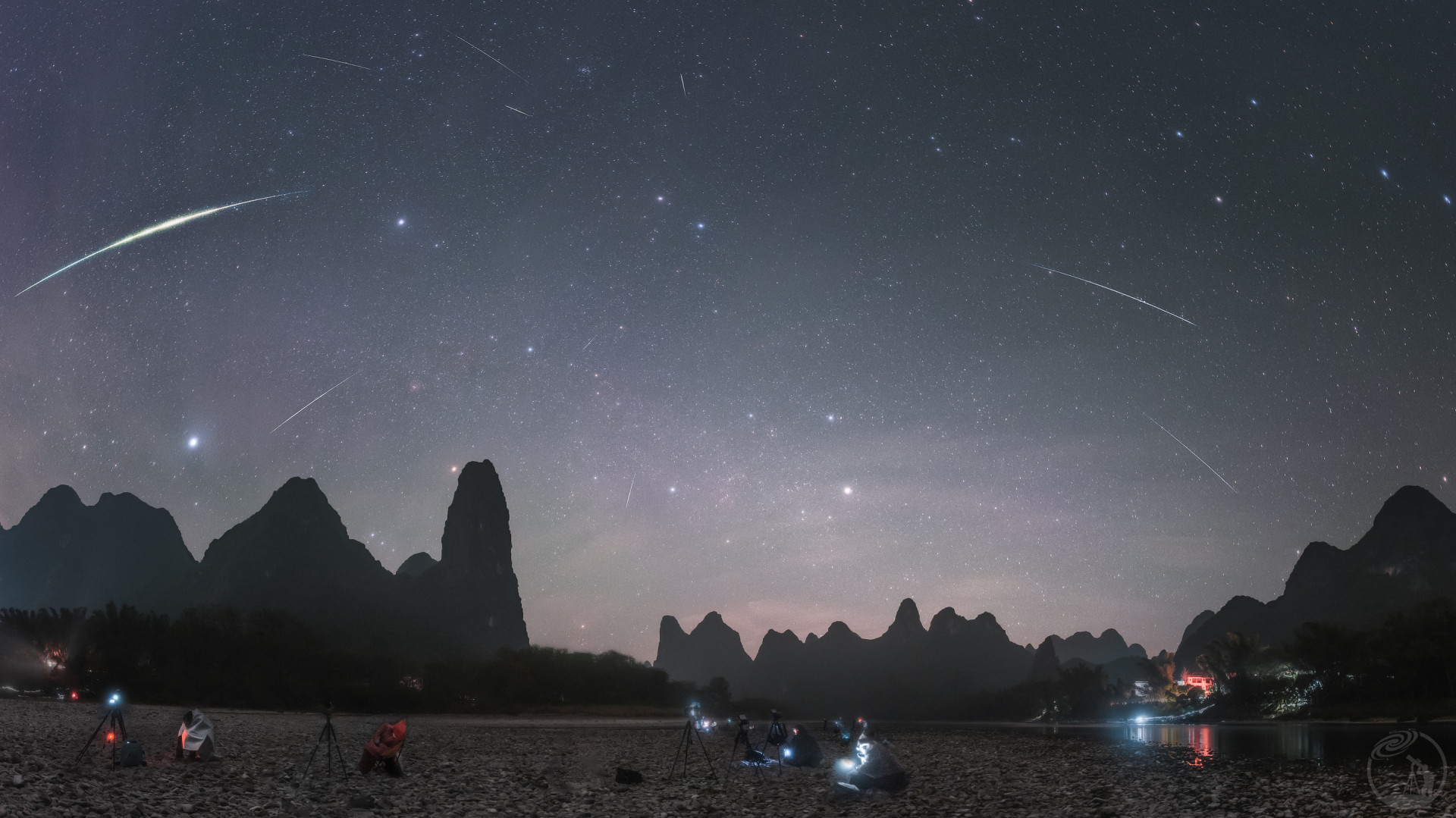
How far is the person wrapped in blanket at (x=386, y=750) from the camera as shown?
2341 cm

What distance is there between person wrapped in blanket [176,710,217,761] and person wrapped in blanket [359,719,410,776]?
5.36 m

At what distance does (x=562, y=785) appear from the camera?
2559 centimetres

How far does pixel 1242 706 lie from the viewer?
138500 millimetres

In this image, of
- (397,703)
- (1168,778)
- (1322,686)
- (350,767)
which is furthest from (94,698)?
(1322,686)

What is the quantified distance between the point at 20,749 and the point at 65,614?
75.6 meters

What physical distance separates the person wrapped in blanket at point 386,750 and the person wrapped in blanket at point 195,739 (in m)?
5.36

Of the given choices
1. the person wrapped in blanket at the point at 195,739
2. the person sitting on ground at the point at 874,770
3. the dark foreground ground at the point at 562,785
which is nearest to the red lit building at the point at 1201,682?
the dark foreground ground at the point at 562,785

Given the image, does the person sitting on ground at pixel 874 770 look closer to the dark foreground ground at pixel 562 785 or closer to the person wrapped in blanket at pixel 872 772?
the person wrapped in blanket at pixel 872 772

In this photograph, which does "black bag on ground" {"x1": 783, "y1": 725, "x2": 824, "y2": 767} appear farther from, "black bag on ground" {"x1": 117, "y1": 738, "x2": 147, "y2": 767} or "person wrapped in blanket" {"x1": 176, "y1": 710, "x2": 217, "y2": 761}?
"black bag on ground" {"x1": 117, "y1": 738, "x2": 147, "y2": 767}

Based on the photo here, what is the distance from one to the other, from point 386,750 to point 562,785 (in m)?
5.83

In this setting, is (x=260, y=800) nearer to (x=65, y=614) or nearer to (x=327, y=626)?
(x=65, y=614)

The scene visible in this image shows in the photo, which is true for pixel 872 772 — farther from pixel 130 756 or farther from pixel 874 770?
pixel 130 756

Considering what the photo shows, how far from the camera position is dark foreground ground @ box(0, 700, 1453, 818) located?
1831 centimetres

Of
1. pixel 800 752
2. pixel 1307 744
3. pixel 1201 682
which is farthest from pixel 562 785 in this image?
pixel 1201 682
